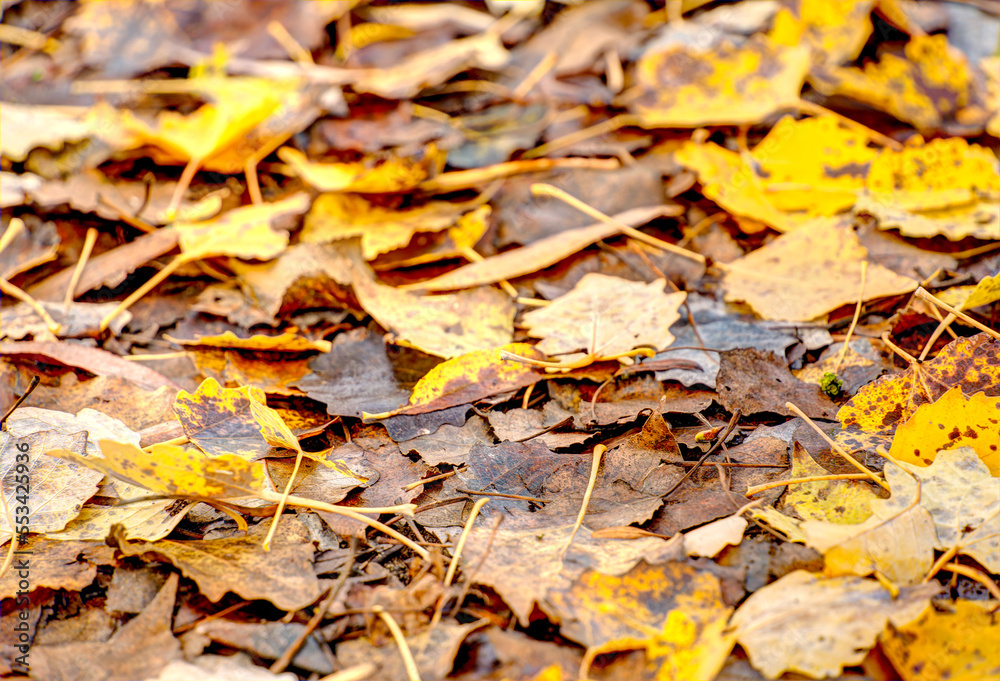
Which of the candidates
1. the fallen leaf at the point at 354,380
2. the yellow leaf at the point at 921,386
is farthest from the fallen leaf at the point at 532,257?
the yellow leaf at the point at 921,386

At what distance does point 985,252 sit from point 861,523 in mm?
875

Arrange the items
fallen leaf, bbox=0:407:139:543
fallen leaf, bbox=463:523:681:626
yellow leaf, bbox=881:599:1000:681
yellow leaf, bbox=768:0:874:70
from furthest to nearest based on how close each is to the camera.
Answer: yellow leaf, bbox=768:0:874:70
fallen leaf, bbox=0:407:139:543
fallen leaf, bbox=463:523:681:626
yellow leaf, bbox=881:599:1000:681

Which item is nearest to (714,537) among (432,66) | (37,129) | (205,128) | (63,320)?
(63,320)

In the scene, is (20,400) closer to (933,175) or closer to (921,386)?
(921,386)

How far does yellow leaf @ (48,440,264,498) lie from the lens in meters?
0.83

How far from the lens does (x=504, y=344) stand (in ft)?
4.10

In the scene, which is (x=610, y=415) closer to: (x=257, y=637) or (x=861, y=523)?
(x=861, y=523)

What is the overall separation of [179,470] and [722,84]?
1.66 metres

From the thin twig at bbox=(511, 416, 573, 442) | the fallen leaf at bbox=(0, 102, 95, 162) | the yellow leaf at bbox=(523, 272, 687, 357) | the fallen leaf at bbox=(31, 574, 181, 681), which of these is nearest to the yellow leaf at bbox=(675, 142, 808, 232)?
the yellow leaf at bbox=(523, 272, 687, 357)

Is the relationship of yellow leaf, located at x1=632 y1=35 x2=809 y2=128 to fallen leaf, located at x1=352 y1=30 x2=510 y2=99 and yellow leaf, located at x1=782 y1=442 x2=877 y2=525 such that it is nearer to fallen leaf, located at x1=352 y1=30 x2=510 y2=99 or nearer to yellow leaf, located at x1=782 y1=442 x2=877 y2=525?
fallen leaf, located at x1=352 y1=30 x2=510 y2=99

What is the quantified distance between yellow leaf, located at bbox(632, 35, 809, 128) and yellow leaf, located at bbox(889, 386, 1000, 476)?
3.60 ft

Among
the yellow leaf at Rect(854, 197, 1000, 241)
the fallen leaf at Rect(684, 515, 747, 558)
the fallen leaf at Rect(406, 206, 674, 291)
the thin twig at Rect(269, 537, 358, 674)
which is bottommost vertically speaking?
the thin twig at Rect(269, 537, 358, 674)

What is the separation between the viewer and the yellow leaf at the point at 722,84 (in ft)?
5.82

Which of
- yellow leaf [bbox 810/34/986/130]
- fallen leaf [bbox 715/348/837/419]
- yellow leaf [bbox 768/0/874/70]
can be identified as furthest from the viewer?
yellow leaf [bbox 768/0/874/70]
